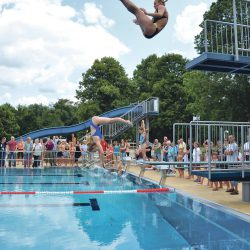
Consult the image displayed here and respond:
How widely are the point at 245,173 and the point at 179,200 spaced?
2.10 m

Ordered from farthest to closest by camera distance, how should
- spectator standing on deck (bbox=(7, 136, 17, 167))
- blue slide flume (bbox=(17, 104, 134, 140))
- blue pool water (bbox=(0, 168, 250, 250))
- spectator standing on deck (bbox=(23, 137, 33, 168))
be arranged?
blue slide flume (bbox=(17, 104, 134, 140)), spectator standing on deck (bbox=(7, 136, 17, 167)), spectator standing on deck (bbox=(23, 137, 33, 168)), blue pool water (bbox=(0, 168, 250, 250))

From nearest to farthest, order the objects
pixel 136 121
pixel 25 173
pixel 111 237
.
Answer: pixel 111 237 → pixel 25 173 → pixel 136 121

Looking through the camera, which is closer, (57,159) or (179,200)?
(179,200)

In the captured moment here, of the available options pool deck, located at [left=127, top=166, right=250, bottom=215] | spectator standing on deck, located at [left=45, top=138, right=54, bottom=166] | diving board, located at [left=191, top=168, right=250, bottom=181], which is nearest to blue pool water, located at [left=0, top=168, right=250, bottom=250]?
pool deck, located at [left=127, top=166, right=250, bottom=215]

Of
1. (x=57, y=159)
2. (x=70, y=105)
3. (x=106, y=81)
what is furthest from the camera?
(x=70, y=105)

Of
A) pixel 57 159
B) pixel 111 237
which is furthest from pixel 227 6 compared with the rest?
pixel 111 237

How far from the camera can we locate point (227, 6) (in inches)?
1127

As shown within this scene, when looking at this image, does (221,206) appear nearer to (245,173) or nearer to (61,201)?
(245,173)

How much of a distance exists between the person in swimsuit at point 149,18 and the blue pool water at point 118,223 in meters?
3.37

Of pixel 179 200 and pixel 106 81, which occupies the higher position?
pixel 106 81

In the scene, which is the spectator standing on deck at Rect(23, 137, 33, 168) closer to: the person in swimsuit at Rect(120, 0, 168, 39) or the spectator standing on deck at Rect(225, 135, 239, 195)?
the spectator standing on deck at Rect(225, 135, 239, 195)

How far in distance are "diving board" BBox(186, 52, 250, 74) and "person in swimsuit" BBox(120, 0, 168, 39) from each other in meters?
4.35

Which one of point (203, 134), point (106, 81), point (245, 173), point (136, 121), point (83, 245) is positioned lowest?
point (83, 245)

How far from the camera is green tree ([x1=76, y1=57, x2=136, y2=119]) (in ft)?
152
